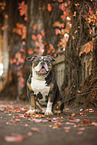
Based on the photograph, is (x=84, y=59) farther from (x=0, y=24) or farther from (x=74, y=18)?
(x=0, y=24)

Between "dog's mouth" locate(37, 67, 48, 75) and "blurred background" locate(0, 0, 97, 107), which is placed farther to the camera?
"blurred background" locate(0, 0, 97, 107)

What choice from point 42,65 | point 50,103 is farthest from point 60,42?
point 50,103

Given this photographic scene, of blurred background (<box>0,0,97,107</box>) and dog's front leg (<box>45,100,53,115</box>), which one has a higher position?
blurred background (<box>0,0,97,107</box>)

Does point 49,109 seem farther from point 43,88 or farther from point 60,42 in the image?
point 60,42

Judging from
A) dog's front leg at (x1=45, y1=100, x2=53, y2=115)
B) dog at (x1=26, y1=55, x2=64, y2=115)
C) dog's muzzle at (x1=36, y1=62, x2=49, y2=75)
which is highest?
dog's muzzle at (x1=36, y1=62, x2=49, y2=75)

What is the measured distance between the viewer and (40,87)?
13.7ft

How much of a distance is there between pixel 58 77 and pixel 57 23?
1915 millimetres

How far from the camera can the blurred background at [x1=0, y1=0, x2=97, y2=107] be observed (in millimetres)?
5431

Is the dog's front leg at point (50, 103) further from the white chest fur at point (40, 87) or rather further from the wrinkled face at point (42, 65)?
the wrinkled face at point (42, 65)

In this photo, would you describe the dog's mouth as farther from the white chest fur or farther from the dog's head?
the white chest fur

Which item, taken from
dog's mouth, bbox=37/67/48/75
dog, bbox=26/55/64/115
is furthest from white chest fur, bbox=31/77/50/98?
dog's mouth, bbox=37/67/48/75

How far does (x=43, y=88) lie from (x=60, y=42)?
3393mm

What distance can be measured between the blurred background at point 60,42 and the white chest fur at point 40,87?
1342 mm

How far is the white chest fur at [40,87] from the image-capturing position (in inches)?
164
